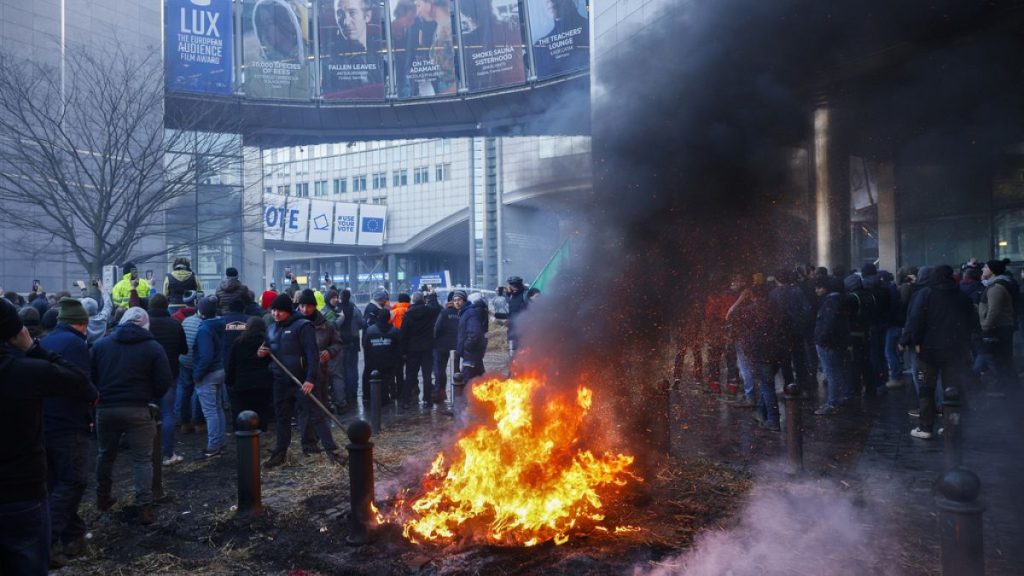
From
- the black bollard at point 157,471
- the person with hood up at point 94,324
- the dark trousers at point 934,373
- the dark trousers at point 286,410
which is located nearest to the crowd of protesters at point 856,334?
the dark trousers at point 934,373

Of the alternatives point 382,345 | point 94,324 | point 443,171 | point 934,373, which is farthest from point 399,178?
point 934,373

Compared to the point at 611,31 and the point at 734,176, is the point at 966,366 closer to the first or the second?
the point at 734,176

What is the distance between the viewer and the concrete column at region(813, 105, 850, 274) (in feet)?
25.9

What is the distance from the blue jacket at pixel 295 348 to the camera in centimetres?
664

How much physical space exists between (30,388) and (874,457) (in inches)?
269

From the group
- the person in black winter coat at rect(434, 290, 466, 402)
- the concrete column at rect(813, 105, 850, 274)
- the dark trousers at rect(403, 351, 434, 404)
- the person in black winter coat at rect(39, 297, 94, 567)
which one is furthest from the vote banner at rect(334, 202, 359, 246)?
the person in black winter coat at rect(39, 297, 94, 567)

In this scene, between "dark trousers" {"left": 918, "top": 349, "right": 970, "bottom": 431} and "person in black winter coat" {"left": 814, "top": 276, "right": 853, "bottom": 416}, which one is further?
"person in black winter coat" {"left": 814, "top": 276, "right": 853, "bottom": 416}

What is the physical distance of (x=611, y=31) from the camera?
808cm

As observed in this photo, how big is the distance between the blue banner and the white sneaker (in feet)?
75.9

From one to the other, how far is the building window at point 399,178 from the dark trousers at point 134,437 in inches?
1567

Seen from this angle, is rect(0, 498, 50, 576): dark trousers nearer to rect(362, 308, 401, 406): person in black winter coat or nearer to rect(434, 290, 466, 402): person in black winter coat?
rect(362, 308, 401, 406): person in black winter coat

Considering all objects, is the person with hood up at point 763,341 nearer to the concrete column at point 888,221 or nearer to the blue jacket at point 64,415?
the blue jacket at point 64,415

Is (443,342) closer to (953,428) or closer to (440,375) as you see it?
(440,375)

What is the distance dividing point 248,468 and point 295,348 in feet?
5.68
